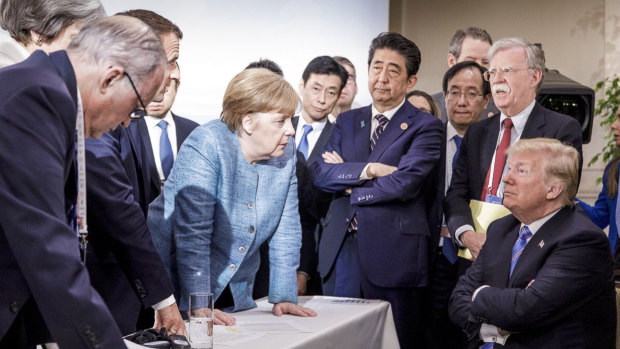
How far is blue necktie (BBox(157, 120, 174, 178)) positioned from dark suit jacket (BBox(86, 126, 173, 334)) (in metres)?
1.03

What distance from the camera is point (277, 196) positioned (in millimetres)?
2529

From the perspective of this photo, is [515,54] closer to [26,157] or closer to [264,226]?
[264,226]

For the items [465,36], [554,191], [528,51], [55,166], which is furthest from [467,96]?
A: [55,166]

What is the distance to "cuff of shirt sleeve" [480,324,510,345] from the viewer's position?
2561mm

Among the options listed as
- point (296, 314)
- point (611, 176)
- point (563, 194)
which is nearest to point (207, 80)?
point (296, 314)

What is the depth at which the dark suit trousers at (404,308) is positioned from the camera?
3.12m

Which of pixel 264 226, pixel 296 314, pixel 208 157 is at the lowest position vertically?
pixel 296 314

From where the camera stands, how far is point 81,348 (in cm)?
122

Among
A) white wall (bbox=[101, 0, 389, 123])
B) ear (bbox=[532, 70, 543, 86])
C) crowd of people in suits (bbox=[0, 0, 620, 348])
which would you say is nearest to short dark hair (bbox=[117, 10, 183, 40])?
crowd of people in suits (bbox=[0, 0, 620, 348])

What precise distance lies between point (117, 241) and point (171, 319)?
0.81 ft

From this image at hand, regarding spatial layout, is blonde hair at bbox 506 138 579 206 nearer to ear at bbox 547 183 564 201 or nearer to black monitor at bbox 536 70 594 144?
ear at bbox 547 183 564 201

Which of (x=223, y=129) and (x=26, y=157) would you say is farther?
(x=223, y=129)

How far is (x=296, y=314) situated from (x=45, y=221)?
4.53 feet

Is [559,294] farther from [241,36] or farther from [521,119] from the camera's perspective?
[241,36]
